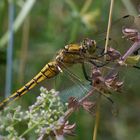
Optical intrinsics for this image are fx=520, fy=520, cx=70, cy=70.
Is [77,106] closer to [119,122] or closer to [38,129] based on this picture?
[38,129]

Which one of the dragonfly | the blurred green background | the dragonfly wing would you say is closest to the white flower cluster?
the dragonfly wing

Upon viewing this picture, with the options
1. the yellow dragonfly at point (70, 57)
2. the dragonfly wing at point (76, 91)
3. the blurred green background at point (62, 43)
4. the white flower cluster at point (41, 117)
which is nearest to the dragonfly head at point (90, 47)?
the yellow dragonfly at point (70, 57)

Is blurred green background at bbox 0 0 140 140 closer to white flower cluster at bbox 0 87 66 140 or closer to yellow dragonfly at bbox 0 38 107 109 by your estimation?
yellow dragonfly at bbox 0 38 107 109

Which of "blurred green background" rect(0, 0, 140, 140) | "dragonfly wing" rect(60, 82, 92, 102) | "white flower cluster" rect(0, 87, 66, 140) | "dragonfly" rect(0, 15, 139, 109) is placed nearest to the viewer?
"white flower cluster" rect(0, 87, 66, 140)

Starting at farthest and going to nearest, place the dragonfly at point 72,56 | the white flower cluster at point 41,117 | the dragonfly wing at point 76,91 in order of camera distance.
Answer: the dragonfly at point 72,56 → the dragonfly wing at point 76,91 → the white flower cluster at point 41,117

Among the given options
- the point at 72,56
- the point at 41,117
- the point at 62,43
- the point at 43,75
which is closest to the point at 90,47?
the point at 72,56

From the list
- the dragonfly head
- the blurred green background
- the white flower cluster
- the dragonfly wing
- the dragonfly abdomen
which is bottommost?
the white flower cluster

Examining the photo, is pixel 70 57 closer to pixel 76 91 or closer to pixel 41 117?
pixel 76 91

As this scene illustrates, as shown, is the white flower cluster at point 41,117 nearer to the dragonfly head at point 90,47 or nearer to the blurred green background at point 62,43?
the dragonfly head at point 90,47

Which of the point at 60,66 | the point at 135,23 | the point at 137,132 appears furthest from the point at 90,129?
the point at 135,23
